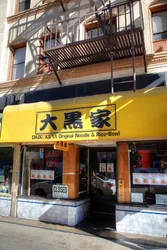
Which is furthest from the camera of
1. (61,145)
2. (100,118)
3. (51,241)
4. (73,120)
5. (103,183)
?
(103,183)

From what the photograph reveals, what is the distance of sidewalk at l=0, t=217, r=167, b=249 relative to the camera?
5363 mm

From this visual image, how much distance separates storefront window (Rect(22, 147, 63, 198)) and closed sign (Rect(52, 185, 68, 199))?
14 cm

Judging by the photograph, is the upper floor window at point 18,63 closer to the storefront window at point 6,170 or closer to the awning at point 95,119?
the awning at point 95,119

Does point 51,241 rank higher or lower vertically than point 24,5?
lower

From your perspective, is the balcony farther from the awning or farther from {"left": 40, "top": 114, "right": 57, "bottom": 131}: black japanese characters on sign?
{"left": 40, "top": 114, "right": 57, "bottom": 131}: black japanese characters on sign

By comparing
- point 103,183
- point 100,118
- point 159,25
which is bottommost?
point 103,183

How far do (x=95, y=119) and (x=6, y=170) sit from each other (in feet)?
15.4

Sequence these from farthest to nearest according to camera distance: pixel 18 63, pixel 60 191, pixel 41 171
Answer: pixel 18 63
pixel 41 171
pixel 60 191

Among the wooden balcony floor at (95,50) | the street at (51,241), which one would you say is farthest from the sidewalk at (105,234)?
the wooden balcony floor at (95,50)

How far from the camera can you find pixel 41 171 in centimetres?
773

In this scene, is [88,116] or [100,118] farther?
[88,116]

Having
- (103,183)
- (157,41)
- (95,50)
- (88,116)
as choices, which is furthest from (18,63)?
(103,183)

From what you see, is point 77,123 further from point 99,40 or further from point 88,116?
point 99,40

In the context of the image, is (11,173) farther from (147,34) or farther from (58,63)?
(147,34)
